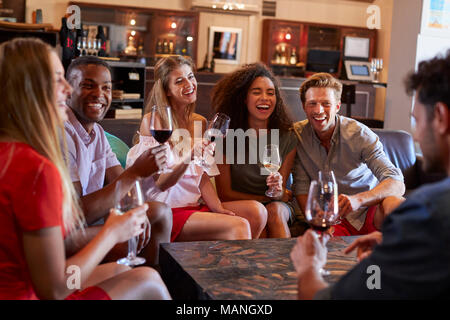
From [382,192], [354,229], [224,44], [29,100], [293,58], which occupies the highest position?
[224,44]

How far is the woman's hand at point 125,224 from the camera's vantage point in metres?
1.38

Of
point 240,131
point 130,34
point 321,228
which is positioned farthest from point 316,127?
point 130,34

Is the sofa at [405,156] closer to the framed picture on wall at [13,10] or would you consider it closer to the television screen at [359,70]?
the television screen at [359,70]

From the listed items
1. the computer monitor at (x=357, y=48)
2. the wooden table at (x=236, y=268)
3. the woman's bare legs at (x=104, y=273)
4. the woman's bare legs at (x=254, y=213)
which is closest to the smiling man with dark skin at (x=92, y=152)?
the wooden table at (x=236, y=268)

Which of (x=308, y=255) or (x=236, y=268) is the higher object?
(x=308, y=255)

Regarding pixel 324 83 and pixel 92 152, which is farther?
pixel 324 83

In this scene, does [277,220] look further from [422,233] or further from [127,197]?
[422,233]

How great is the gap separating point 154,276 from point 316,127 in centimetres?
161

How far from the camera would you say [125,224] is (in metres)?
1.39

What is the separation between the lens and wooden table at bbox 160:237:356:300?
5.12 feet

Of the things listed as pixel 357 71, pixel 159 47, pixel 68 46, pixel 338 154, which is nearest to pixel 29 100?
pixel 338 154

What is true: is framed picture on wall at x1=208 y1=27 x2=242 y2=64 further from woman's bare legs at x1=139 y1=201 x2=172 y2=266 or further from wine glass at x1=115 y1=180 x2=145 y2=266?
wine glass at x1=115 y1=180 x2=145 y2=266

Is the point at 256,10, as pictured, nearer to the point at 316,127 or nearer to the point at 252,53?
the point at 252,53

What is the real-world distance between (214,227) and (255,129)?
2.34ft
